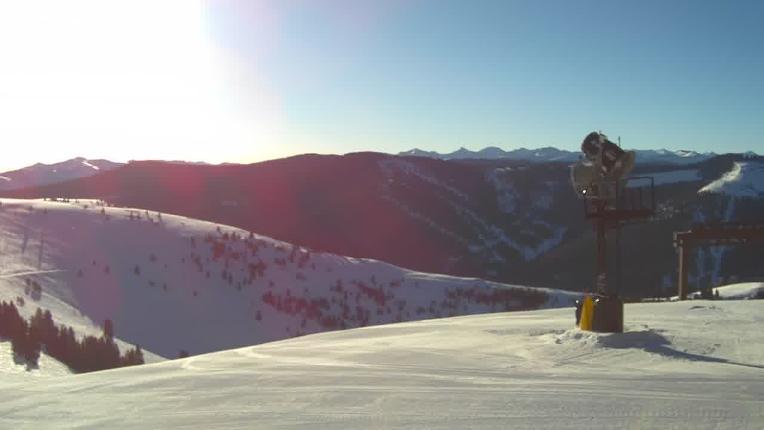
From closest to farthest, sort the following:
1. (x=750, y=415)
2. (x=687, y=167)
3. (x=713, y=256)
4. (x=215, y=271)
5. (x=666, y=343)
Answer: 1. (x=750, y=415)
2. (x=666, y=343)
3. (x=215, y=271)
4. (x=713, y=256)
5. (x=687, y=167)

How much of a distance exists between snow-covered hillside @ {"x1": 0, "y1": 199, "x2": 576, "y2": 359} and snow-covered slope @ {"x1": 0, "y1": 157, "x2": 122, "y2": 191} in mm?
121755

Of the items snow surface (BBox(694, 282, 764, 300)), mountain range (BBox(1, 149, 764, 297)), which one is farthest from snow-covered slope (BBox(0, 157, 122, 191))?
snow surface (BBox(694, 282, 764, 300))

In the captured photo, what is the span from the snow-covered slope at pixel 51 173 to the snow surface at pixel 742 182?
123 metres

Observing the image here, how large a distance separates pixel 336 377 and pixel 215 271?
75.7 feet

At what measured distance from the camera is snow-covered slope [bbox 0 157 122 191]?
14850cm

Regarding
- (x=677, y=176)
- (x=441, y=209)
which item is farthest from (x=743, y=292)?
(x=677, y=176)

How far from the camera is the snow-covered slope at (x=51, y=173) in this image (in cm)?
14850

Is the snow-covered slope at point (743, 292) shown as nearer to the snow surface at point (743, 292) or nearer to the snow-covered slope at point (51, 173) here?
the snow surface at point (743, 292)

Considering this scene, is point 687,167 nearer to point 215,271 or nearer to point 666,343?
point 215,271

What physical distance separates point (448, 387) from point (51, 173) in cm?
18842

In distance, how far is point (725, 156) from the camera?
166 m

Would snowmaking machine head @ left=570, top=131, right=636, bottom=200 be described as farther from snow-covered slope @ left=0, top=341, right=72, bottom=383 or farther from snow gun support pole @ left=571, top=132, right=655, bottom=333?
snow-covered slope @ left=0, top=341, right=72, bottom=383

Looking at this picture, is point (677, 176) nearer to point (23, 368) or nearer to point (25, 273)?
point (25, 273)

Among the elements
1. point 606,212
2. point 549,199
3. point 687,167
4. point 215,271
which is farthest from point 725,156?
point 606,212
